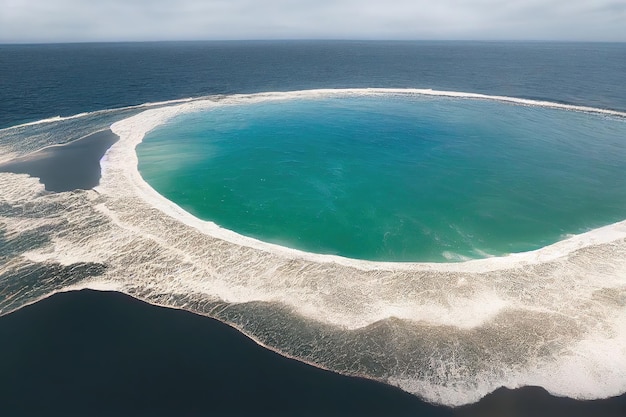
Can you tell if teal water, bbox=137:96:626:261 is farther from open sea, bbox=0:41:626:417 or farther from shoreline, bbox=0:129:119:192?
shoreline, bbox=0:129:119:192

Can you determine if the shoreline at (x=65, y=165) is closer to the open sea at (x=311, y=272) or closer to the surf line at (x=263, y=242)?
the open sea at (x=311, y=272)

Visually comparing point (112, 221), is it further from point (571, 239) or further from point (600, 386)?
point (571, 239)

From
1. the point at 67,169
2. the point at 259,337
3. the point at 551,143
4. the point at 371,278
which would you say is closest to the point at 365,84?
the point at 551,143

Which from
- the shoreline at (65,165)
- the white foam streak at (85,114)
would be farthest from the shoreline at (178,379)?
the white foam streak at (85,114)

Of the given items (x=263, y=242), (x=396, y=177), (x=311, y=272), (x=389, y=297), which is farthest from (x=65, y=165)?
(x=389, y=297)

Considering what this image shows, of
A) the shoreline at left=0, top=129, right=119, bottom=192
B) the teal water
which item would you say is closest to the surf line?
the teal water

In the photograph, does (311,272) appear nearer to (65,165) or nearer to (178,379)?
(178,379)
